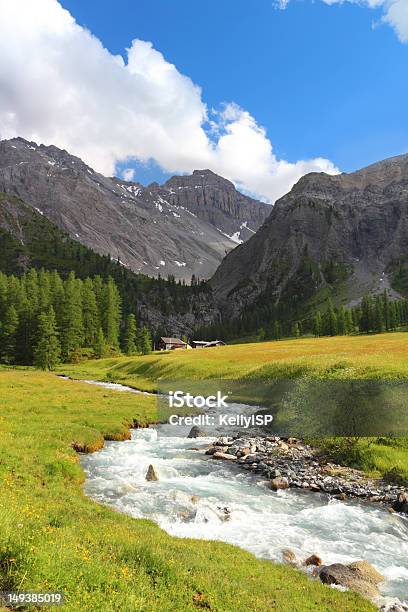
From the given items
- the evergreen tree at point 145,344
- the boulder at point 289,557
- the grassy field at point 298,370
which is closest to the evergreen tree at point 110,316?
the evergreen tree at point 145,344

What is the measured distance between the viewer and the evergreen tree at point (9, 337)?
106 meters

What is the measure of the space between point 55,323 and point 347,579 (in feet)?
335

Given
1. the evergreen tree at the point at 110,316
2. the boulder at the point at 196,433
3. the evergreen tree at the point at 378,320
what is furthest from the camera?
the evergreen tree at the point at 378,320

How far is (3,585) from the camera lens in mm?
9039

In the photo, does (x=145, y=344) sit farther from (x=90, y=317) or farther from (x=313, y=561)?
(x=313, y=561)

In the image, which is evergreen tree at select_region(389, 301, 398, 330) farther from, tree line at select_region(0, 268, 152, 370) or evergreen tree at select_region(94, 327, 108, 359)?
evergreen tree at select_region(94, 327, 108, 359)

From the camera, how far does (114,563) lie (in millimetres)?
10914

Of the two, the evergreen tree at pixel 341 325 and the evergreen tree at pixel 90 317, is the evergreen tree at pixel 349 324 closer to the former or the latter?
the evergreen tree at pixel 341 325

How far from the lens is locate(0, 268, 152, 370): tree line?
331 feet

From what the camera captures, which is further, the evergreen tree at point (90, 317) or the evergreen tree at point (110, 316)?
the evergreen tree at point (110, 316)

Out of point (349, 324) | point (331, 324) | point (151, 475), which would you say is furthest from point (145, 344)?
point (151, 475)

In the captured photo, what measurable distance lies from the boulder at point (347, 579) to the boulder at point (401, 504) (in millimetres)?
7687

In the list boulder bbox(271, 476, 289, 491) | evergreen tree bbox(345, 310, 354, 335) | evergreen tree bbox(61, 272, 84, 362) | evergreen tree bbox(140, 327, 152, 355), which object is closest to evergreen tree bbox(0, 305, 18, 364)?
evergreen tree bbox(61, 272, 84, 362)

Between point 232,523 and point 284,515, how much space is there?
2729 millimetres
